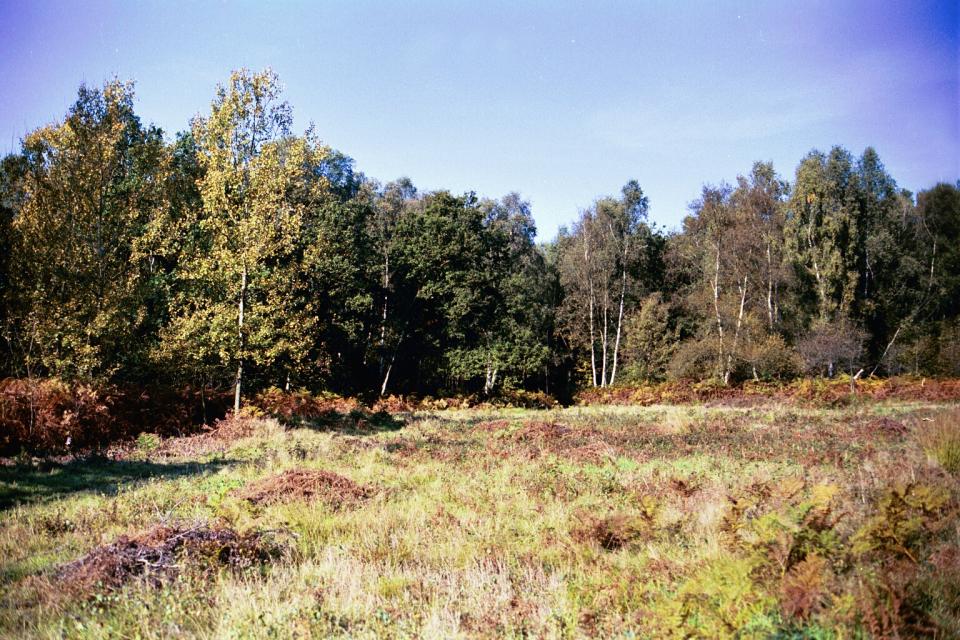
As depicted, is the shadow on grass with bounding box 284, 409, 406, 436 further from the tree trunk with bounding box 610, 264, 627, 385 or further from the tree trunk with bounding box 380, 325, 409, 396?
the tree trunk with bounding box 610, 264, 627, 385

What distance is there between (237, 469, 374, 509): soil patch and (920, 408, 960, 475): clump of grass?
9112 mm

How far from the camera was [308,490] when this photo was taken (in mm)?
9586

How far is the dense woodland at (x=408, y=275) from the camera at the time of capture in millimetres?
17250

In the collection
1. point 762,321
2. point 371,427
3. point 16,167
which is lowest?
point 371,427

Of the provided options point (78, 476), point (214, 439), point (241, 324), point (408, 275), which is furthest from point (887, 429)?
point (408, 275)

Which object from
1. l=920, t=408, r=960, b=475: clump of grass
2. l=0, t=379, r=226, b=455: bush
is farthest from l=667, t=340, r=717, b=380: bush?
l=0, t=379, r=226, b=455: bush

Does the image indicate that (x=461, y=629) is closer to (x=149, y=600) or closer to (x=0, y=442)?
(x=149, y=600)

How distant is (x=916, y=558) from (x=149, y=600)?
6905mm

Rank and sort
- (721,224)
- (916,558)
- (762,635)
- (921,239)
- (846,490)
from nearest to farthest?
(762,635) → (916,558) → (846,490) → (721,224) → (921,239)

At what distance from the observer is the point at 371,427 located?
73.0 feet

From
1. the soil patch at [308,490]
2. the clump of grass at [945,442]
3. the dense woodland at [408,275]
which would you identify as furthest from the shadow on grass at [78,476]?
the clump of grass at [945,442]

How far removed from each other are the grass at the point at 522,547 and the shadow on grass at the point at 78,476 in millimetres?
72

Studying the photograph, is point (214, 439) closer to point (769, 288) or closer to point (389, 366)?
point (389, 366)

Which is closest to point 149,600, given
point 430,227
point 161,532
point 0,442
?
point 161,532
